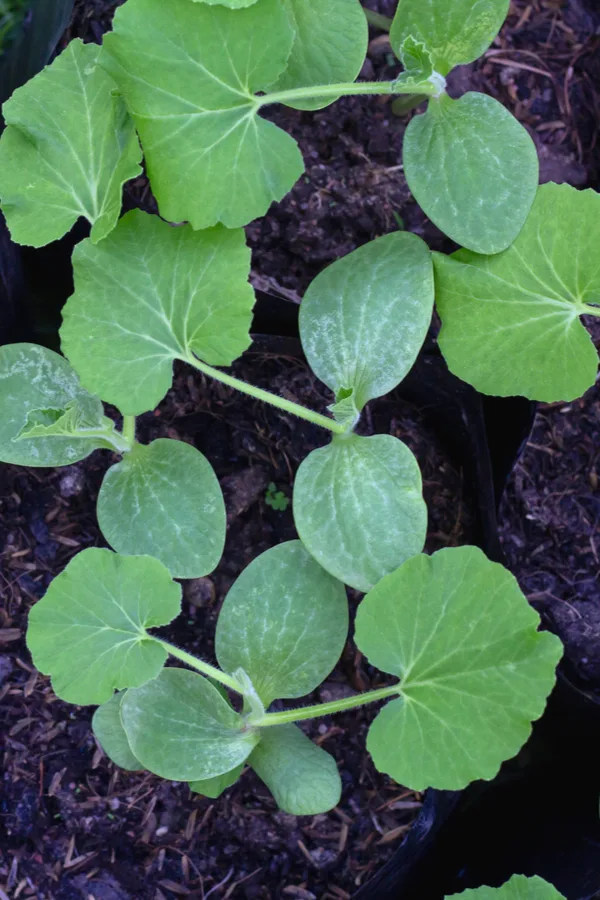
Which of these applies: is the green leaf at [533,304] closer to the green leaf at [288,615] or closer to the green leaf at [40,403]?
the green leaf at [288,615]

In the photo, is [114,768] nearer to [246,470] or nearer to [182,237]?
[246,470]

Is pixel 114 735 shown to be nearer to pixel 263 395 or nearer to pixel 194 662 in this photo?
pixel 194 662

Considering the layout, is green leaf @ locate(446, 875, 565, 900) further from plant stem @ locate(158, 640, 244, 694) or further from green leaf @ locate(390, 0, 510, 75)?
green leaf @ locate(390, 0, 510, 75)

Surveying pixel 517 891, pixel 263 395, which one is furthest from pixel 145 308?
pixel 517 891

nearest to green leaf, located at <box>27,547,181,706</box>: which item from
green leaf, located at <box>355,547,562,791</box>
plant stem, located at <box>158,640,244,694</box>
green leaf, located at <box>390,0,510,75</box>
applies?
plant stem, located at <box>158,640,244,694</box>

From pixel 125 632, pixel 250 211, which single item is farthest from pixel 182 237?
pixel 125 632
